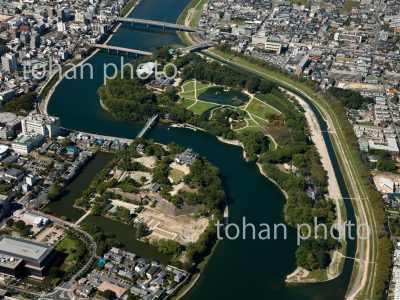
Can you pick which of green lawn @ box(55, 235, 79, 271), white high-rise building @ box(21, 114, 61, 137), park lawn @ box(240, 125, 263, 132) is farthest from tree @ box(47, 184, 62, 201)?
park lawn @ box(240, 125, 263, 132)

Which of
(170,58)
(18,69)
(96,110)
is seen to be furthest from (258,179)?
(18,69)

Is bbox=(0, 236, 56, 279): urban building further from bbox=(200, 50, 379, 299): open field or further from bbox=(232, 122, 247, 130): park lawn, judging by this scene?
bbox=(232, 122, 247, 130): park lawn

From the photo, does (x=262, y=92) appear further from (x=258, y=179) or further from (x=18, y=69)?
(x=18, y=69)

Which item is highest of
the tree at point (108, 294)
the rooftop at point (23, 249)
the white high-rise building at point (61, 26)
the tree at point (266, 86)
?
the white high-rise building at point (61, 26)

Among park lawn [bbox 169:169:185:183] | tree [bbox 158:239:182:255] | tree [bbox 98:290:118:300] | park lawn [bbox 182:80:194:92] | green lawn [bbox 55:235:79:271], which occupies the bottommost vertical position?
tree [bbox 98:290:118:300]

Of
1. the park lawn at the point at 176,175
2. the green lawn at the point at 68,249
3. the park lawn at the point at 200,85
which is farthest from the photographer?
the park lawn at the point at 200,85

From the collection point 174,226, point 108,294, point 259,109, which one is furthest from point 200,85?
point 108,294

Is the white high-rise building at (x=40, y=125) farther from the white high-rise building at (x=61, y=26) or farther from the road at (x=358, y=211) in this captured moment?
the white high-rise building at (x=61, y=26)

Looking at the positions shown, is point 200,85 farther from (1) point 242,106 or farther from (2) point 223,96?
(1) point 242,106

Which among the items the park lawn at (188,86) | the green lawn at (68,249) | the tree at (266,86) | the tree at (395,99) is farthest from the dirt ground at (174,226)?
the tree at (395,99)
